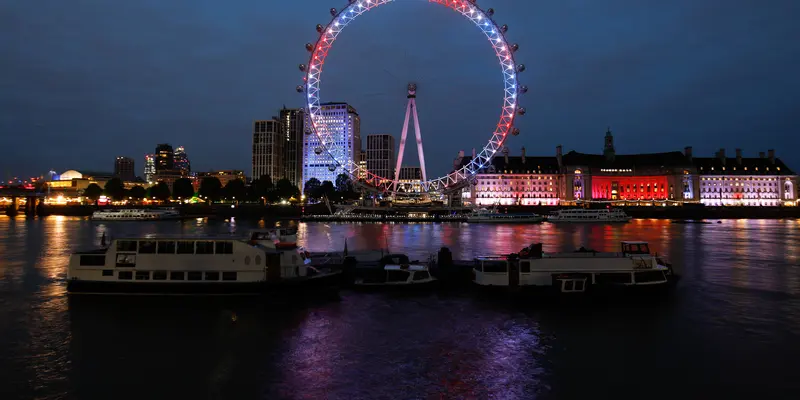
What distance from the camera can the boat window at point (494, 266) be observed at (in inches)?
1031

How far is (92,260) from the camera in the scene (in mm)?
24828

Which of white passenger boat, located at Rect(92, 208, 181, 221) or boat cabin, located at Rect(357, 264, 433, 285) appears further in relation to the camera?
white passenger boat, located at Rect(92, 208, 181, 221)

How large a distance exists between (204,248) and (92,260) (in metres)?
5.76

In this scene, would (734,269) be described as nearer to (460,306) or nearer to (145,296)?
(460,306)

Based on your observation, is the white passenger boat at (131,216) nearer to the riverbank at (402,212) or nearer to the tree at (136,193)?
the riverbank at (402,212)

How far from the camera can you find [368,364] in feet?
52.5

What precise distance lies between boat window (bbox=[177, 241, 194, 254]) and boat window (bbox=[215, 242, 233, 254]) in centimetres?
120

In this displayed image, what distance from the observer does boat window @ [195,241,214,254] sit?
24047 millimetres

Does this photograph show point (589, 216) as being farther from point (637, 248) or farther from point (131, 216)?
point (131, 216)

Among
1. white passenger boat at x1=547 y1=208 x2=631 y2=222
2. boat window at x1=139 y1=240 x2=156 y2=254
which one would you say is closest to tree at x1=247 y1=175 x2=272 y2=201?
white passenger boat at x1=547 y1=208 x2=631 y2=222

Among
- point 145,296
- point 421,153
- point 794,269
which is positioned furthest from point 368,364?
point 421,153

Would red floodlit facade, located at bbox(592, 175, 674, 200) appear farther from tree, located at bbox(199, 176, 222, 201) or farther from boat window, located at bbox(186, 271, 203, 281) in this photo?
boat window, located at bbox(186, 271, 203, 281)

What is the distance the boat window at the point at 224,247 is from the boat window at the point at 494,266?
12.6 meters

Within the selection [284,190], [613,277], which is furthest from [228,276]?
[284,190]
